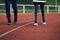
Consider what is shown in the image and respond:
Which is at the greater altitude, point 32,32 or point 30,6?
point 32,32

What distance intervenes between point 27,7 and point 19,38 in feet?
50.3

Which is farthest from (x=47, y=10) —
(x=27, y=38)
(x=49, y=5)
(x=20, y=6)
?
(x=27, y=38)

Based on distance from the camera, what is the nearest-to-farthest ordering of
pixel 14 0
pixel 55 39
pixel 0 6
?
pixel 55 39 → pixel 14 0 → pixel 0 6

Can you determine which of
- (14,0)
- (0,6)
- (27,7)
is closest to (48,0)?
(27,7)

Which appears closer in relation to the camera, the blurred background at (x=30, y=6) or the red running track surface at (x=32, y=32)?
the red running track surface at (x=32, y=32)

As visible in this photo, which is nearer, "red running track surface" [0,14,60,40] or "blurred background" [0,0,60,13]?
"red running track surface" [0,14,60,40]

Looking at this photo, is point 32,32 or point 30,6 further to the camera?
point 30,6

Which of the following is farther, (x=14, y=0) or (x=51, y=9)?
(x=51, y=9)

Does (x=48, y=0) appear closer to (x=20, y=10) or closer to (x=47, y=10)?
(x=47, y=10)

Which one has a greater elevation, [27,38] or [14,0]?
[14,0]

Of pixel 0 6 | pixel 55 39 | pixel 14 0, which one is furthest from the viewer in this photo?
pixel 0 6

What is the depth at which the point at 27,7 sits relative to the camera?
72.1 feet

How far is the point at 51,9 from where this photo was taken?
Answer: 73.2 feet

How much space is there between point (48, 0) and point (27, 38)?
15481 mm
